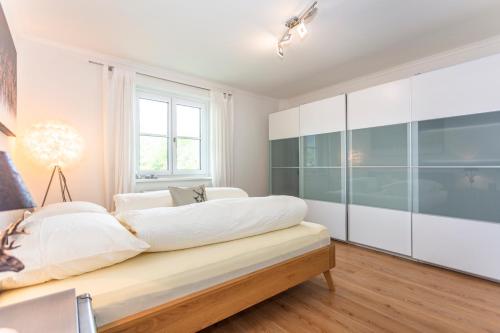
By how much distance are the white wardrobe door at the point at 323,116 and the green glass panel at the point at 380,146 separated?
0.92 ft

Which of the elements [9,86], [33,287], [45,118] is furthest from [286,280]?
[45,118]

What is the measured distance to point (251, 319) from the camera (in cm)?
168

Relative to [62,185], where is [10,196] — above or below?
above

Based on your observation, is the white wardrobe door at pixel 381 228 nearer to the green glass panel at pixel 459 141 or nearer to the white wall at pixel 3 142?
the green glass panel at pixel 459 141

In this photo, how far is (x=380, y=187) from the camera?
304 cm

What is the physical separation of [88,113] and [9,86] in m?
1.00

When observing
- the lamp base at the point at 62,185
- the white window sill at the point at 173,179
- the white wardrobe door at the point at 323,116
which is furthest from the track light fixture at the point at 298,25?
the lamp base at the point at 62,185

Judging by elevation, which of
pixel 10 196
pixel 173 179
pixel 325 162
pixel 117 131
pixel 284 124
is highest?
pixel 284 124

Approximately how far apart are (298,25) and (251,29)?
47cm

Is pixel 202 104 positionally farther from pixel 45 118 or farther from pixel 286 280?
pixel 286 280

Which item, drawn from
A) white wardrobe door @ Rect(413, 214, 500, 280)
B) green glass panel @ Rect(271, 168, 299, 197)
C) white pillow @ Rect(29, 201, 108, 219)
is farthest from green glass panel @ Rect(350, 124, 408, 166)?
white pillow @ Rect(29, 201, 108, 219)

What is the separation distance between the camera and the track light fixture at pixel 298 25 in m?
1.96

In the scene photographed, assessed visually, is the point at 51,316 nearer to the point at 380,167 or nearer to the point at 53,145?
the point at 53,145

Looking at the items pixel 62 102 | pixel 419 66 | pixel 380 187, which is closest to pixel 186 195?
pixel 62 102
